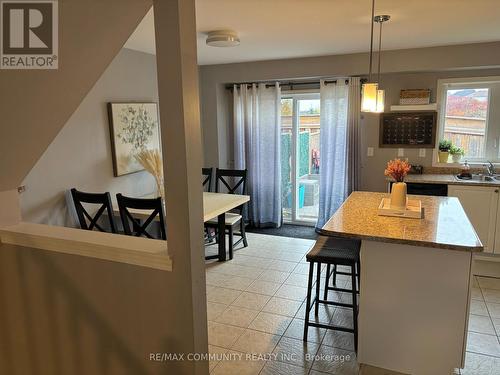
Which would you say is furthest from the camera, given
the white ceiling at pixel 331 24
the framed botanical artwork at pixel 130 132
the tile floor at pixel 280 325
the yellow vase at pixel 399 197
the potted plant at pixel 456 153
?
the potted plant at pixel 456 153

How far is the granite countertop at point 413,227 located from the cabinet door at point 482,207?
1.13 m

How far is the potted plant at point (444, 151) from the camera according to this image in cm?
463

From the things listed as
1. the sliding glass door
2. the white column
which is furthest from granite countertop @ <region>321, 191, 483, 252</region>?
the sliding glass door

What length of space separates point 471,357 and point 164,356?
204cm

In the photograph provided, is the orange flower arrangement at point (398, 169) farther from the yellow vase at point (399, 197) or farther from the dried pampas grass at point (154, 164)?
the dried pampas grass at point (154, 164)

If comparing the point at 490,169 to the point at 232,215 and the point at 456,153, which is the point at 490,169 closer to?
the point at 456,153

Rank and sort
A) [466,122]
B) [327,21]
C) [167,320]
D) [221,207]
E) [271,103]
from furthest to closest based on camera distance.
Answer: [271,103] → [466,122] → [221,207] → [327,21] → [167,320]

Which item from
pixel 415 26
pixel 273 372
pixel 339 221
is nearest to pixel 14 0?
pixel 339 221

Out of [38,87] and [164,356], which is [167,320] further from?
[38,87]

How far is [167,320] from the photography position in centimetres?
175

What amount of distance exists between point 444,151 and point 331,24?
95.3 inches

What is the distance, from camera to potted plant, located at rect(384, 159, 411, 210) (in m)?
2.71

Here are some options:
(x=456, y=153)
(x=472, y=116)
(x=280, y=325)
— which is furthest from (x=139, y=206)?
(x=472, y=116)

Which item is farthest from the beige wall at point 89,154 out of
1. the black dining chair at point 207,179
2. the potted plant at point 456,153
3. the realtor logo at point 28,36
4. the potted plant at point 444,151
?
the potted plant at point 456,153
